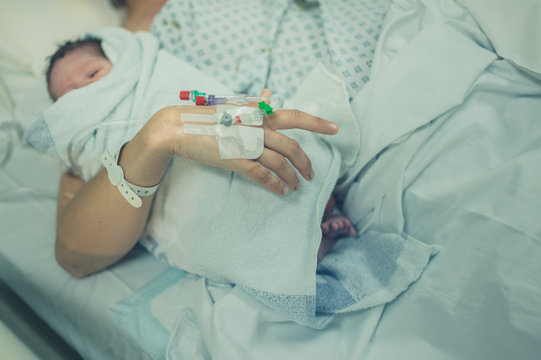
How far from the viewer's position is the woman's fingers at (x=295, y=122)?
0.69 meters

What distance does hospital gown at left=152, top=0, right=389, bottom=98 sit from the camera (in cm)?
97

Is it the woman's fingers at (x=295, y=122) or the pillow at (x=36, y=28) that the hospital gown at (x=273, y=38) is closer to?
the woman's fingers at (x=295, y=122)

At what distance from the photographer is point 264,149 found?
2.15 ft

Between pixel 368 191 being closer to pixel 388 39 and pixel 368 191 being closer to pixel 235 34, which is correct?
pixel 388 39

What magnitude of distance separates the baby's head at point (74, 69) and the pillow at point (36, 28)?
23 centimetres

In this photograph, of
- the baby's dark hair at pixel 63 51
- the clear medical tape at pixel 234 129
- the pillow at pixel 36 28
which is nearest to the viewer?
the clear medical tape at pixel 234 129

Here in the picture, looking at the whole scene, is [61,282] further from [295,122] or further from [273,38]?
[273,38]

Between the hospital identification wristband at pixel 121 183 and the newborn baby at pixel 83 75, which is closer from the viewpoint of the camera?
the hospital identification wristband at pixel 121 183

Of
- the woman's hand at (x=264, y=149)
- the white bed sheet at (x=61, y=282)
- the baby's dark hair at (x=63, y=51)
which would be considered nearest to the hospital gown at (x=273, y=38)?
the baby's dark hair at (x=63, y=51)

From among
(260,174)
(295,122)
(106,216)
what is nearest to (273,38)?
(295,122)

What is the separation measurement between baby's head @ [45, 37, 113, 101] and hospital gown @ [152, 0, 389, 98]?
0.25 metres

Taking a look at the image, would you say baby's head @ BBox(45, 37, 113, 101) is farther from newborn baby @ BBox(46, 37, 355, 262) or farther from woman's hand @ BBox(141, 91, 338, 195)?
woman's hand @ BBox(141, 91, 338, 195)

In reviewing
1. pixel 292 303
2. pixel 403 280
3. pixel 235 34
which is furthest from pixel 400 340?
pixel 235 34

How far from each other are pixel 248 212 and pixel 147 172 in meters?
0.25
